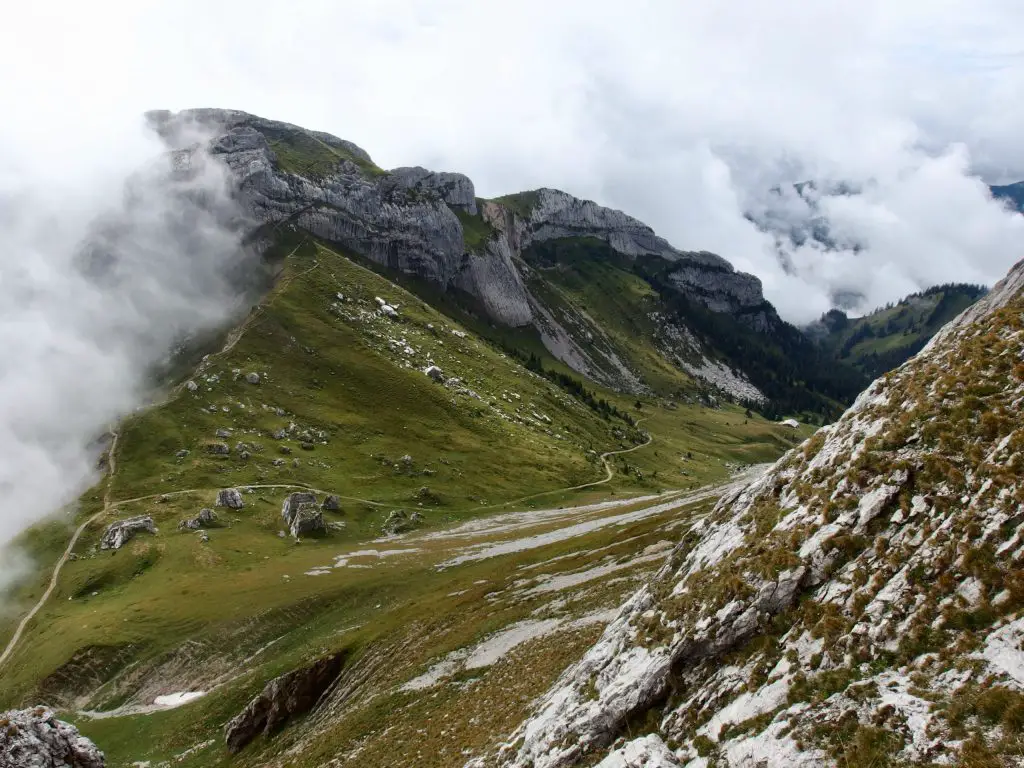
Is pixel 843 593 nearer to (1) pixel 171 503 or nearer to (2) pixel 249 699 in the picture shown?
(2) pixel 249 699

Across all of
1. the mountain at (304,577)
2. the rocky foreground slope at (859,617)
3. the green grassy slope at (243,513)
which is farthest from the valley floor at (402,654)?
the rocky foreground slope at (859,617)

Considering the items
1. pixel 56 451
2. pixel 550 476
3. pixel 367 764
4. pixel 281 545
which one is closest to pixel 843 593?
pixel 367 764

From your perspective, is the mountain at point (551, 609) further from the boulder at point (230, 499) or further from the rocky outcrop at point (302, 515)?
the rocky outcrop at point (302, 515)

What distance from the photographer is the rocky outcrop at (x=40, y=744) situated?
131 feet

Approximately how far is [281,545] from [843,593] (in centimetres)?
12667

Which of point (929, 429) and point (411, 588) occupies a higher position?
point (929, 429)

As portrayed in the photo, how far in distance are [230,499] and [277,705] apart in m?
95.5

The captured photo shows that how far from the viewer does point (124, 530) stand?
124 m

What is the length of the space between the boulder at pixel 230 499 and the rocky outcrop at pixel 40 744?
96845mm

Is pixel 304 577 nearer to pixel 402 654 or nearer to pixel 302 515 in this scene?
pixel 302 515

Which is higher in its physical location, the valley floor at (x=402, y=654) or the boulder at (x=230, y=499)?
the boulder at (x=230, y=499)

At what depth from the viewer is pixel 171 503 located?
13800cm

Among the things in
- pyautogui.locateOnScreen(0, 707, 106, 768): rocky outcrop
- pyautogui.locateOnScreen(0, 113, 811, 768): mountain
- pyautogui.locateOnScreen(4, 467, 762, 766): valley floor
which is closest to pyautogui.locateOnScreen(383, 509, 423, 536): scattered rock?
pyautogui.locateOnScreen(0, 113, 811, 768): mountain

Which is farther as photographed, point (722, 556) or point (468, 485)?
point (468, 485)
